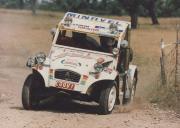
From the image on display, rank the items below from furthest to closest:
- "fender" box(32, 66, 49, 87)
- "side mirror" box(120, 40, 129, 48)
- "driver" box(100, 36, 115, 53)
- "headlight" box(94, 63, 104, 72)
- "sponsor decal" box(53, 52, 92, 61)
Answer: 1. "driver" box(100, 36, 115, 53)
2. "side mirror" box(120, 40, 129, 48)
3. "sponsor decal" box(53, 52, 92, 61)
4. "headlight" box(94, 63, 104, 72)
5. "fender" box(32, 66, 49, 87)

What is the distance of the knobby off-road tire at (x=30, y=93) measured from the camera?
13445mm

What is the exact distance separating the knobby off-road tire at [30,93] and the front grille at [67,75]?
0.53 meters

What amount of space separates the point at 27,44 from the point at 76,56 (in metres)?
21.0

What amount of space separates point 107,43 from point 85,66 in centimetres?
149

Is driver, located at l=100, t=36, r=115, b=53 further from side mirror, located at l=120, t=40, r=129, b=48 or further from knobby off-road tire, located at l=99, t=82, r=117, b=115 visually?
knobby off-road tire, located at l=99, t=82, r=117, b=115

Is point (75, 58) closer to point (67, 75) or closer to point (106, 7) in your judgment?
point (67, 75)

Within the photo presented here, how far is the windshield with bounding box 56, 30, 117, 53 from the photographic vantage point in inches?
585

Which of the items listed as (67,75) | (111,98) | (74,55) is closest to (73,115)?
(67,75)

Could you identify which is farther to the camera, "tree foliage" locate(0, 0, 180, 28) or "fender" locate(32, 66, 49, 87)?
"tree foliage" locate(0, 0, 180, 28)

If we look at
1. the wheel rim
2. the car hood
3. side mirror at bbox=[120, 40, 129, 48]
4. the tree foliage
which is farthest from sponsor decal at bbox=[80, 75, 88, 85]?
the tree foliage

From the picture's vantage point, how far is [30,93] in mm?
13547

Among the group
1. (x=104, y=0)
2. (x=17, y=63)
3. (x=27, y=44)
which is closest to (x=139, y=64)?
(x=17, y=63)

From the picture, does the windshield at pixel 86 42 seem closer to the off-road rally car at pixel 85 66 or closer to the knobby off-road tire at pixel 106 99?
the off-road rally car at pixel 85 66

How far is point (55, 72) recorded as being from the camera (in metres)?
13.5
